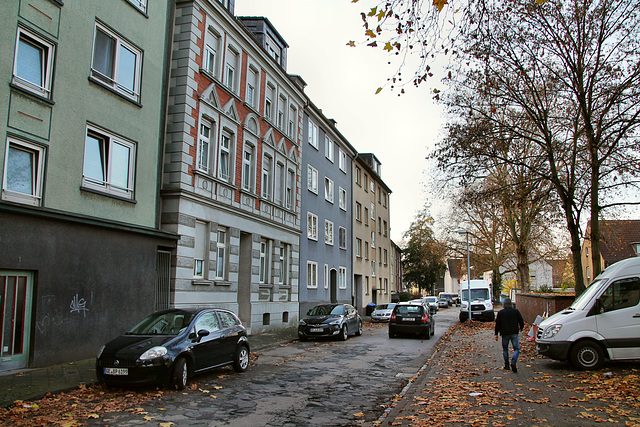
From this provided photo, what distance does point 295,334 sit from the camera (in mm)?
22016

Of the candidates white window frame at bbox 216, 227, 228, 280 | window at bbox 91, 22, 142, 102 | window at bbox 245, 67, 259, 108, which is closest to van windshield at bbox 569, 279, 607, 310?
white window frame at bbox 216, 227, 228, 280

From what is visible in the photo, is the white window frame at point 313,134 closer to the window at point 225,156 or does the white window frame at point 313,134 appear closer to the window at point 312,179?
the window at point 312,179

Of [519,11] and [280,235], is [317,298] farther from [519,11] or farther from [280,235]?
[519,11]

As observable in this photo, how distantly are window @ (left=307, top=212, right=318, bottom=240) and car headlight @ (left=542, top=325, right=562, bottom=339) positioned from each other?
18.1m

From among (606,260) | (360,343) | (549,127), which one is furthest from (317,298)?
(606,260)

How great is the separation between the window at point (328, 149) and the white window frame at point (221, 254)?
49.6ft

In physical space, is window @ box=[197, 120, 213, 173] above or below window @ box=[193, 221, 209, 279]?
above

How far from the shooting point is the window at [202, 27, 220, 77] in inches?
735

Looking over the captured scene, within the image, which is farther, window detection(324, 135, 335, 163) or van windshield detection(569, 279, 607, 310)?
window detection(324, 135, 335, 163)

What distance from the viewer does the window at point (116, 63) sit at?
45.6ft

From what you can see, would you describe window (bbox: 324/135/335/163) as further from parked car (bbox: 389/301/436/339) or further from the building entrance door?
the building entrance door

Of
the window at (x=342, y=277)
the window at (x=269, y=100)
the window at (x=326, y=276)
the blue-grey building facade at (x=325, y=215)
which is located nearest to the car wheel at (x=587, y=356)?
the window at (x=269, y=100)

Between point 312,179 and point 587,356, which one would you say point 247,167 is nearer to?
point 312,179

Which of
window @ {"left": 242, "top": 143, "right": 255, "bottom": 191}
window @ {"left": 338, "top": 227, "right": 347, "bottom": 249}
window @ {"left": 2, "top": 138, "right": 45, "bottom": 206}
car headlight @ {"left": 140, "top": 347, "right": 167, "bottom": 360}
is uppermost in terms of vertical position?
window @ {"left": 242, "top": 143, "right": 255, "bottom": 191}
